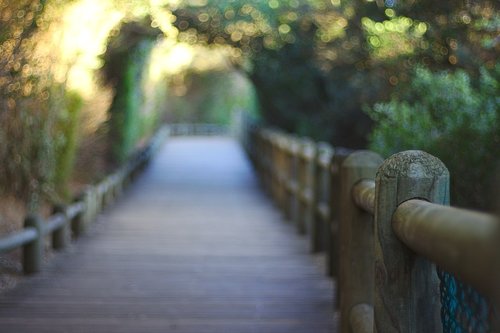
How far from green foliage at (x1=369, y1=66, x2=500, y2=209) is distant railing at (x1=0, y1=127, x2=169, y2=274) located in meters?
3.35

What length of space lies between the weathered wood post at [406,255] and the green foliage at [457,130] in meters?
4.13

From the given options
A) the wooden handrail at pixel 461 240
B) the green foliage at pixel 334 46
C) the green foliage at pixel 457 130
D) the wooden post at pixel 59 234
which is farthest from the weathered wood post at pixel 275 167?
the wooden handrail at pixel 461 240

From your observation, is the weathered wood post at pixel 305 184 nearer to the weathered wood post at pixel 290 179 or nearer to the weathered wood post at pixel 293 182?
the weathered wood post at pixel 293 182

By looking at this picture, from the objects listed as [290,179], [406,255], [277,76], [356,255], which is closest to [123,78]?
[277,76]

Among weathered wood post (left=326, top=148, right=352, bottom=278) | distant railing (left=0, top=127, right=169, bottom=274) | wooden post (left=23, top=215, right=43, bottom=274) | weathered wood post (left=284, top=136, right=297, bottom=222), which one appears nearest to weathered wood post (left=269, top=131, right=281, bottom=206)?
weathered wood post (left=284, top=136, right=297, bottom=222)

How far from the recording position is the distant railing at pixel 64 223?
7.30 metres

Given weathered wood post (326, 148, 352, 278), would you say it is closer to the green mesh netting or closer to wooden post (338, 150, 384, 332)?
wooden post (338, 150, 384, 332)

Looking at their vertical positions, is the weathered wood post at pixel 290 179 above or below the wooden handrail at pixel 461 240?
below

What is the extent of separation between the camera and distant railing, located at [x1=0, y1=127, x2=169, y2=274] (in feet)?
23.9

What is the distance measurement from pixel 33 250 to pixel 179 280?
138 centimetres

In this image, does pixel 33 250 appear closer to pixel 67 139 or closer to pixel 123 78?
pixel 67 139

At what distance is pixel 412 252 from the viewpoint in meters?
2.48

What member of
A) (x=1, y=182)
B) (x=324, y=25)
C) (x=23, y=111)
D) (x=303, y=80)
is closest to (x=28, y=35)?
(x=23, y=111)

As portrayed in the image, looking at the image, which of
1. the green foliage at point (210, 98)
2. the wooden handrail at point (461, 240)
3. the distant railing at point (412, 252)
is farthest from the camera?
the green foliage at point (210, 98)
